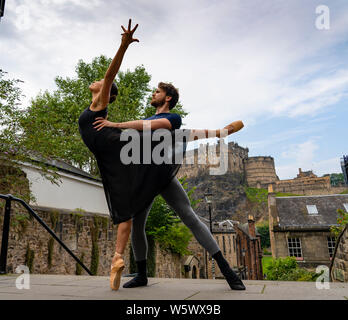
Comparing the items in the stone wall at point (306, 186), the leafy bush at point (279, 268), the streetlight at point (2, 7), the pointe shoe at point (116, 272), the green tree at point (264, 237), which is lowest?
the green tree at point (264, 237)

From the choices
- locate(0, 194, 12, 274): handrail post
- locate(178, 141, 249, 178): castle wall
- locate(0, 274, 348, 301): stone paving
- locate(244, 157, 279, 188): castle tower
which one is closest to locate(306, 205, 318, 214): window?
locate(0, 274, 348, 301): stone paving

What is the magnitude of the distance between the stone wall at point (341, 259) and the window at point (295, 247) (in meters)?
15.4

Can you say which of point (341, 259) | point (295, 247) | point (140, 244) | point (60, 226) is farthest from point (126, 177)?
point (295, 247)

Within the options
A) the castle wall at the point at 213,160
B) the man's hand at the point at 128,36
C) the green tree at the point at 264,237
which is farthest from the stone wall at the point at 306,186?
the man's hand at the point at 128,36

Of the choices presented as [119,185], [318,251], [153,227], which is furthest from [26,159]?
[318,251]

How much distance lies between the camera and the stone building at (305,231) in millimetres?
20047

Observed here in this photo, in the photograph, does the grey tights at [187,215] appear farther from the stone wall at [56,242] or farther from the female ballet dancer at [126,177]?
the stone wall at [56,242]

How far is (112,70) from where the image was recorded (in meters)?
2.36

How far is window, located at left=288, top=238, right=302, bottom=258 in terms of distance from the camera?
20.3 m

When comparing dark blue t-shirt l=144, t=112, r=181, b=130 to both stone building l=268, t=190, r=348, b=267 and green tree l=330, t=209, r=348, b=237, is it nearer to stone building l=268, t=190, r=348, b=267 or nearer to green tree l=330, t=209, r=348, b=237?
green tree l=330, t=209, r=348, b=237

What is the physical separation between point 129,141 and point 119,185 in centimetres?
39

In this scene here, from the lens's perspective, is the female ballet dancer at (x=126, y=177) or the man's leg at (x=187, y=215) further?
the man's leg at (x=187, y=215)

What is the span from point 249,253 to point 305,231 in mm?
11268

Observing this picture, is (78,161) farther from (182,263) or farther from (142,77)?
(182,263)
